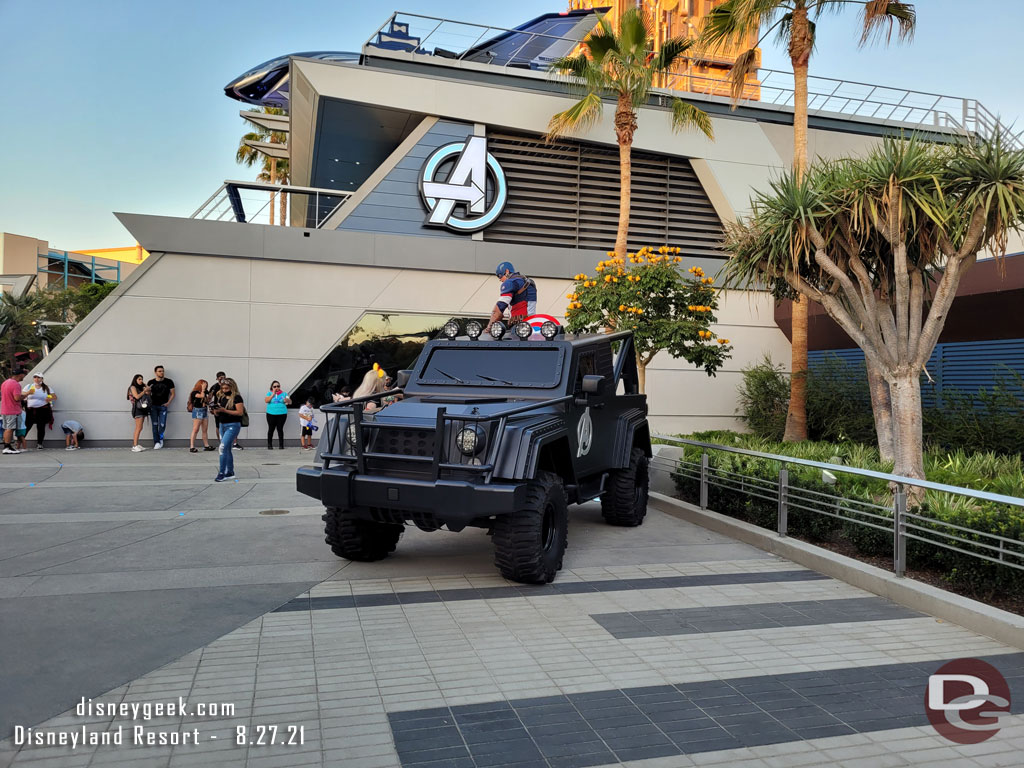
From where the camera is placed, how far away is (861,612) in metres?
5.61

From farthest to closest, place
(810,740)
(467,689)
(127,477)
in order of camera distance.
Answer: (127,477)
(467,689)
(810,740)

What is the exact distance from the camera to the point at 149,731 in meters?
3.51

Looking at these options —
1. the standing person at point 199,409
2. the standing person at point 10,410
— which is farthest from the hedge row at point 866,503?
the standing person at point 10,410

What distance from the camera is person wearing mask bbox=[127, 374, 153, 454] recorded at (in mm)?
15141

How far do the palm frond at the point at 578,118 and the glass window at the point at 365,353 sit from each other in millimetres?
5002

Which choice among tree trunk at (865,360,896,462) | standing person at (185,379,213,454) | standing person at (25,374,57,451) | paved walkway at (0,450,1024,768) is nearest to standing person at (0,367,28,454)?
standing person at (25,374,57,451)

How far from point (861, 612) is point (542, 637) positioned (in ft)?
8.40

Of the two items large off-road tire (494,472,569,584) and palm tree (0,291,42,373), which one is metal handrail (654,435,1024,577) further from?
palm tree (0,291,42,373)

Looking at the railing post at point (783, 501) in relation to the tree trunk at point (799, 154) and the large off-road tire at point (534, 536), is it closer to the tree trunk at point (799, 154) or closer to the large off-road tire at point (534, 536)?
the large off-road tire at point (534, 536)

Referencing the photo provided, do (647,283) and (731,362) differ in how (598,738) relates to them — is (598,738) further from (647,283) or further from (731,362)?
(731,362)

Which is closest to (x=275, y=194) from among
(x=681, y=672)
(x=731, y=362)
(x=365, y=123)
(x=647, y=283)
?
(x=365, y=123)

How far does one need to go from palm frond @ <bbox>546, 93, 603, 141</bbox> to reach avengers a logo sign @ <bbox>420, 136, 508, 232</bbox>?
5.56ft

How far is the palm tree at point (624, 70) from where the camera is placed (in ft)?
50.0

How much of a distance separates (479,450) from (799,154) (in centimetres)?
982
